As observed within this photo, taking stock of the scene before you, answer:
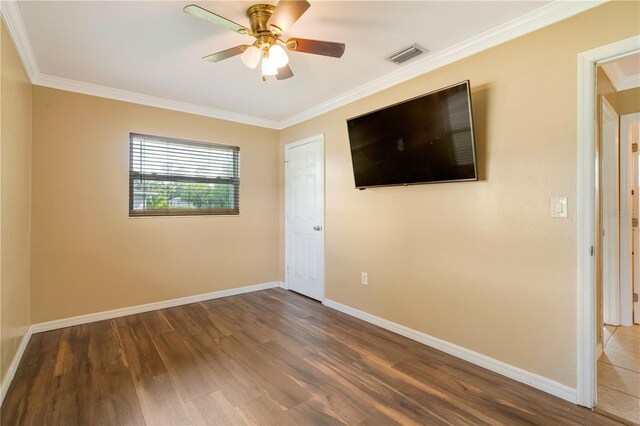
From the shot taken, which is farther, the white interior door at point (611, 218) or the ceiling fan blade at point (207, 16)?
the white interior door at point (611, 218)

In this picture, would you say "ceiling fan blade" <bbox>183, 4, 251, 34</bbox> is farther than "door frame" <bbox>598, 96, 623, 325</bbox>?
No

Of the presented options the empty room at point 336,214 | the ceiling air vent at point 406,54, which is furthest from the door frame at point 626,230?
the ceiling air vent at point 406,54

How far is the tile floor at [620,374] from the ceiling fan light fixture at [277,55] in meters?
2.89

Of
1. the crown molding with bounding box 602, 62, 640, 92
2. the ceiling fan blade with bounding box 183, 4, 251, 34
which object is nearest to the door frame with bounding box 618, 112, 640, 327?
the crown molding with bounding box 602, 62, 640, 92

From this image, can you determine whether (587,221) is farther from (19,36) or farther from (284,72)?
(19,36)

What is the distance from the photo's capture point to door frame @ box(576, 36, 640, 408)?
1.78 m

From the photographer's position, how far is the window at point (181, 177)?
3408 mm

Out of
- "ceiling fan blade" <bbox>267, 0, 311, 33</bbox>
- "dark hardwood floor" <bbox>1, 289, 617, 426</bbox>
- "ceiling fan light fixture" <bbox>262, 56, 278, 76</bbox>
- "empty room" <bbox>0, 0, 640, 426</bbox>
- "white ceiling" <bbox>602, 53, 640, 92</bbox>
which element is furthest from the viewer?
"white ceiling" <bbox>602, 53, 640, 92</bbox>

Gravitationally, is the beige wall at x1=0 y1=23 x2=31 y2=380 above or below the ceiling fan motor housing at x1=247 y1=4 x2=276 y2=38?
below

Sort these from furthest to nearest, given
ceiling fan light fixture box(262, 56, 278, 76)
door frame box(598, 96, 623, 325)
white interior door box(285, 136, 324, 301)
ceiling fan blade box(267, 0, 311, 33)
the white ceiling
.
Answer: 1. white interior door box(285, 136, 324, 301)
2. door frame box(598, 96, 623, 325)
3. the white ceiling
4. ceiling fan light fixture box(262, 56, 278, 76)
5. ceiling fan blade box(267, 0, 311, 33)

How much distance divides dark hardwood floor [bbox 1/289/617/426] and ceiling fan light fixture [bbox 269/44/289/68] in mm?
2153

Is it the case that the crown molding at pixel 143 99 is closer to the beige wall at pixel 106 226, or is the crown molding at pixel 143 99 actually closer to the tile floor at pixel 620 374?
the beige wall at pixel 106 226

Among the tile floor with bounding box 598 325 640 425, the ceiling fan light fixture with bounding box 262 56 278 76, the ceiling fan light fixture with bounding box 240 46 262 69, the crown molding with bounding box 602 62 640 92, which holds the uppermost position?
the crown molding with bounding box 602 62 640 92

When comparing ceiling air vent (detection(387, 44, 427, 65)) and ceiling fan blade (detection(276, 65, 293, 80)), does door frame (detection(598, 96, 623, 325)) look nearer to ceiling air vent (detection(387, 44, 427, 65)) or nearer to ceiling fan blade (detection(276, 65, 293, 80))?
ceiling air vent (detection(387, 44, 427, 65))
